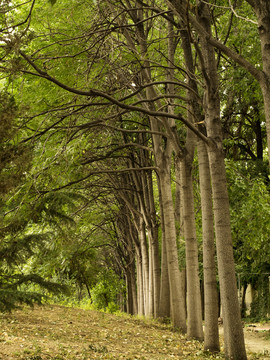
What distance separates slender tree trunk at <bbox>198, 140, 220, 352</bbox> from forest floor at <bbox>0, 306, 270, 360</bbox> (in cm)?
42

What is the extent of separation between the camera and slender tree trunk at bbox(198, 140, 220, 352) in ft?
30.2

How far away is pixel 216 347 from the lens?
9133 millimetres

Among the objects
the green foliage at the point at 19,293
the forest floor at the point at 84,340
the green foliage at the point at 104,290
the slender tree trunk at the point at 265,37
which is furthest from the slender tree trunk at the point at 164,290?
the green foliage at the point at 104,290

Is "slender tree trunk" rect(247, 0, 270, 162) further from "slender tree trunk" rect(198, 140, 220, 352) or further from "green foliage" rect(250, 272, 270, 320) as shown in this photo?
"green foliage" rect(250, 272, 270, 320)

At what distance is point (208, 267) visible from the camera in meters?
9.59

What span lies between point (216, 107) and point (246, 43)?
5.43m

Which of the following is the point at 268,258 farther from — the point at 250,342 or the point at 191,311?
the point at 191,311

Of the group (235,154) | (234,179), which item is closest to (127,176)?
(235,154)

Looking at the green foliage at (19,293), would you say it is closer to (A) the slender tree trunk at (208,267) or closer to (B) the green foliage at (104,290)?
(A) the slender tree trunk at (208,267)

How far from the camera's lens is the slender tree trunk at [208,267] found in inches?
362

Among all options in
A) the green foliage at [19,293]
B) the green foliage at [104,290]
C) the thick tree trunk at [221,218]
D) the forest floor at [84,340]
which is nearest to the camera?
the forest floor at [84,340]

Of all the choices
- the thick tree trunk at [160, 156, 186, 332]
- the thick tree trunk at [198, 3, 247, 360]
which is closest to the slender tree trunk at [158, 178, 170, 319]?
the thick tree trunk at [160, 156, 186, 332]

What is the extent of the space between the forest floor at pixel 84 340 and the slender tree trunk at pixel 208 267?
0.42 m

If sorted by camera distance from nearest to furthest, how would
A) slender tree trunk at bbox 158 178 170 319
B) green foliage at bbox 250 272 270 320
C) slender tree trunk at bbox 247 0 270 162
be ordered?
slender tree trunk at bbox 247 0 270 162 → slender tree trunk at bbox 158 178 170 319 → green foliage at bbox 250 272 270 320
